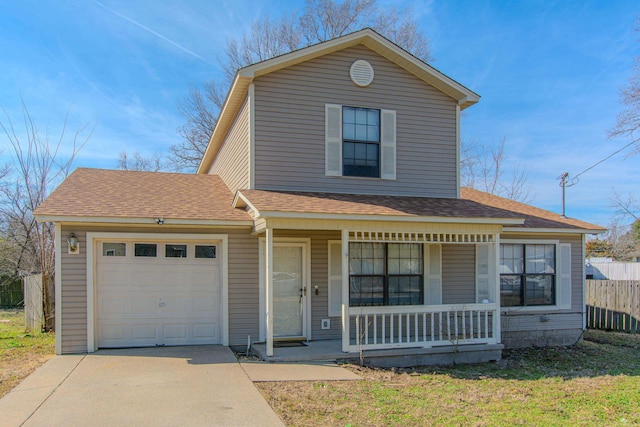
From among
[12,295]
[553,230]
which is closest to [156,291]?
[553,230]

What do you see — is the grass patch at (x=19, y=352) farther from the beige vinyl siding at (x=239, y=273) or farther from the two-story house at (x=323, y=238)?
the beige vinyl siding at (x=239, y=273)

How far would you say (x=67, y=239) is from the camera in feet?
28.8

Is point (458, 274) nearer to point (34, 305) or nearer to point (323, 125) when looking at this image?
point (323, 125)

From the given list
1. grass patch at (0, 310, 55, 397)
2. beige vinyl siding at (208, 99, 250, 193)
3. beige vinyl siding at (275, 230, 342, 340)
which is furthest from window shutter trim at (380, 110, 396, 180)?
grass patch at (0, 310, 55, 397)

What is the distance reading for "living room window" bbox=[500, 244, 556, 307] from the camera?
1146cm

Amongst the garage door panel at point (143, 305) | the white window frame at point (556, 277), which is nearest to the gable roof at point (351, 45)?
the white window frame at point (556, 277)

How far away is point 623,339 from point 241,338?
9.59 meters

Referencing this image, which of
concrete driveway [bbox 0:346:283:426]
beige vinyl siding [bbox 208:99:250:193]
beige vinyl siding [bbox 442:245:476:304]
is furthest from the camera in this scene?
beige vinyl siding [bbox 442:245:476:304]

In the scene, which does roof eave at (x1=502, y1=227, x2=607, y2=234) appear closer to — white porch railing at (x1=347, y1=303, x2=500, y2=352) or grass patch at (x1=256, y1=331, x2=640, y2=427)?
white porch railing at (x1=347, y1=303, x2=500, y2=352)

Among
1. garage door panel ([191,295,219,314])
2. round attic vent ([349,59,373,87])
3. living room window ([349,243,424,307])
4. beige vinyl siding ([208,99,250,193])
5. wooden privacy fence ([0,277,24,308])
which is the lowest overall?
wooden privacy fence ([0,277,24,308])

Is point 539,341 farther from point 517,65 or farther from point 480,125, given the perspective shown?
point 480,125

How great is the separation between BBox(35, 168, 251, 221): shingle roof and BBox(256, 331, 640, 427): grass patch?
404cm

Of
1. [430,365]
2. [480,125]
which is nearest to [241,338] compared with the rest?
[430,365]

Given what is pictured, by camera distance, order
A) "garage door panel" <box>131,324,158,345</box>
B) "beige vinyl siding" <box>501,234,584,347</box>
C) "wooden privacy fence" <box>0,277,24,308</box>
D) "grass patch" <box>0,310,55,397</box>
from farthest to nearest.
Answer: "wooden privacy fence" <box>0,277,24,308</box> → "beige vinyl siding" <box>501,234,584,347</box> → "garage door panel" <box>131,324,158,345</box> → "grass patch" <box>0,310,55,397</box>
